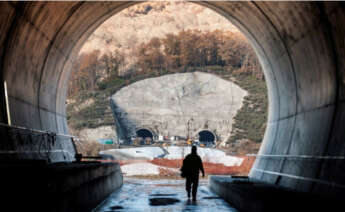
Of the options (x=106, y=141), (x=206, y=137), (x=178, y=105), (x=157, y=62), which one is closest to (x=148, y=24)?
(x=157, y=62)

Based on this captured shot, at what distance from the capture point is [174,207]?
12.2 m

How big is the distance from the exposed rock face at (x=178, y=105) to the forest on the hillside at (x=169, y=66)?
3.48 metres

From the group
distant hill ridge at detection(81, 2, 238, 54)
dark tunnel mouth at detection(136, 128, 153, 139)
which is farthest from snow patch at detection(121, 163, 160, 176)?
distant hill ridge at detection(81, 2, 238, 54)

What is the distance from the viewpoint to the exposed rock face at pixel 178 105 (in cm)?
8612

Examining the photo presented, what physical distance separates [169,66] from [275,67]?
103m

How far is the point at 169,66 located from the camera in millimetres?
121438

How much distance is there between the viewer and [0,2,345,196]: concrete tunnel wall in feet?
39.6

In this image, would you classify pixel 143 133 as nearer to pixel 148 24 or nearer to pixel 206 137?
pixel 206 137

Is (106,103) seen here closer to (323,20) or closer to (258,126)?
(258,126)

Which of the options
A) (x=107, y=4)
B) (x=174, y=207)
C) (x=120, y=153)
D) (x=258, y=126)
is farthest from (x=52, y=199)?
(x=258, y=126)

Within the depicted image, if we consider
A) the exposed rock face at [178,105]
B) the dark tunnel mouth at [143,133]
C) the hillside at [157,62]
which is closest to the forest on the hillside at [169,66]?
the hillside at [157,62]

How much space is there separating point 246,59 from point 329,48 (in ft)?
352

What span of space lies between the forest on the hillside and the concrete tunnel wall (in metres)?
70.0

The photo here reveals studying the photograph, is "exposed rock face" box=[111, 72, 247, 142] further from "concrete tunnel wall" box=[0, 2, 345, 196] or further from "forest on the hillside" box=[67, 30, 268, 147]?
"concrete tunnel wall" box=[0, 2, 345, 196]
